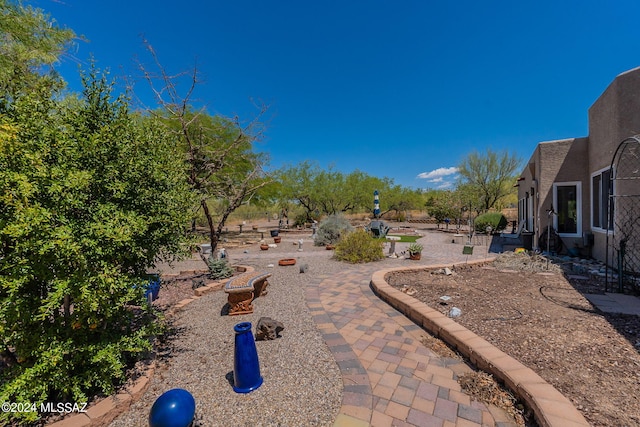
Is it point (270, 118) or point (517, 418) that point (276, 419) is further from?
point (270, 118)

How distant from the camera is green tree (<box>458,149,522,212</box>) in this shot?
2012 cm

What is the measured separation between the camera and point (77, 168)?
222 cm

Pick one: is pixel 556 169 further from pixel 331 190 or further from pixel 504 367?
pixel 331 190

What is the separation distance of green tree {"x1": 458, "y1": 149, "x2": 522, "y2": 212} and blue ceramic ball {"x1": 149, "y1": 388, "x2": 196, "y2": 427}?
21693 millimetres

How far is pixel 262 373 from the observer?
2.70 m

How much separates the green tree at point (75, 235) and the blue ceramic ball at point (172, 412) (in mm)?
628

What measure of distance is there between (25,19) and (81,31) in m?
1.32

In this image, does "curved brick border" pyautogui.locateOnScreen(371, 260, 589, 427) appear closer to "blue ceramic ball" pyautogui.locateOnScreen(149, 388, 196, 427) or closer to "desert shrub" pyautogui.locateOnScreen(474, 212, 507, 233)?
"blue ceramic ball" pyautogui.locateOnScreen(149, 388, 196, 427)

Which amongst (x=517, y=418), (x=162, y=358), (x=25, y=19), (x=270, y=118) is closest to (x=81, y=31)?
(x=25, y=19)

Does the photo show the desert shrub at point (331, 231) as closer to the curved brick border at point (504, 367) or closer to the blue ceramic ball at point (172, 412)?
the curved brick border at point (504, 367)

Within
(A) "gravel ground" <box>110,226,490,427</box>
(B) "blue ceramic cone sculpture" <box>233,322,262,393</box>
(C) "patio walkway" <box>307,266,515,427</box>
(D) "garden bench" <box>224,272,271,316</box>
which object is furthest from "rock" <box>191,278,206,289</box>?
(B) "blue ceramic cone sculpture" <box>233,322,262,393</box>

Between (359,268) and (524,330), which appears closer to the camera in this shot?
(524,330)

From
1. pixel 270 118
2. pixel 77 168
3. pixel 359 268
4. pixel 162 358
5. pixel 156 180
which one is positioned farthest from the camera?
pixel 359 268

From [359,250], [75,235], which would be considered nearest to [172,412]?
[75,235]
